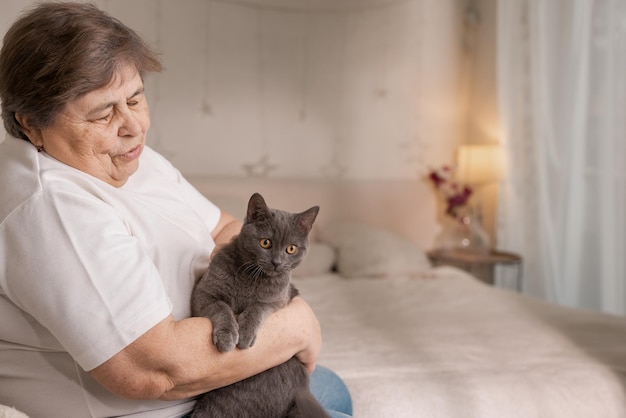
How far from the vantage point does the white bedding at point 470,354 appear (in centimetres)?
166

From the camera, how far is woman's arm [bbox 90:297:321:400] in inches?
38.8

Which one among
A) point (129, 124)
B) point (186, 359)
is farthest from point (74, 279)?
point (129, 124)

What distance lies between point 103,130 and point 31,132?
0.13 metres

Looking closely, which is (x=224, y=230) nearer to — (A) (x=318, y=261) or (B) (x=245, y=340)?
(B) (x=245, y=340)

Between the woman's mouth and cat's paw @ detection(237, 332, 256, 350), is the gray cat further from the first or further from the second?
the woman's mouth

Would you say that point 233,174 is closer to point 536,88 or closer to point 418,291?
point 418,291

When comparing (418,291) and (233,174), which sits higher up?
(233,174)

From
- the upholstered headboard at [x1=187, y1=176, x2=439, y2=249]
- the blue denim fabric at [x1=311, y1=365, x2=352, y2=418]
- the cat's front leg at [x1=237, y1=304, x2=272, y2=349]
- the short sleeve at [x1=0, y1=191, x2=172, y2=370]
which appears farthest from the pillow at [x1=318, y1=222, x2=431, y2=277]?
the short sleeve at [x1=0, y1=191, x2=172, y2=370]

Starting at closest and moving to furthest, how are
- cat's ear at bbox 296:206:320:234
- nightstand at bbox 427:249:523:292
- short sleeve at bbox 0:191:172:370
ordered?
1. short sleeve at bbox 0:191:172:370
2. cat's ear at bbox 296:206:320:234
3. nightstand at bbox 427:249:523:292

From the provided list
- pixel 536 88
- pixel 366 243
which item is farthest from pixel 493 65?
pixel 366 243

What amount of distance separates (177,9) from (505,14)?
6.87 feet

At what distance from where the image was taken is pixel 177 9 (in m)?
3.29

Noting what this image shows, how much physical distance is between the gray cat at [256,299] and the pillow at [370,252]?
2073 mm

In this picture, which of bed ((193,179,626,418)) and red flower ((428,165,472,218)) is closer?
bed ((193,179,626,418))
